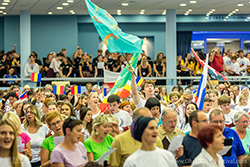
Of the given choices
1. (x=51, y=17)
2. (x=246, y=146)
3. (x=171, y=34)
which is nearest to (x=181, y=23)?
(x=171, y=34)

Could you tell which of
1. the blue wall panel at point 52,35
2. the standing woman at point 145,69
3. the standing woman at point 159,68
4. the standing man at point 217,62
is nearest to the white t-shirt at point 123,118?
the standing woman at point 145,69

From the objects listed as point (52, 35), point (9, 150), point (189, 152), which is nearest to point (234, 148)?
point (189, 152)

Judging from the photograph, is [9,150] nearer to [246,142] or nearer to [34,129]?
[34,129]

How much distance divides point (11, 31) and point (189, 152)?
19.3 metres

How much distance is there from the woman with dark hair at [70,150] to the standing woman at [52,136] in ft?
2.28

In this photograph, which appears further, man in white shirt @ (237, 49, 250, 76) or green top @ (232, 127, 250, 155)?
man in white shirt @ (237, 49, 250, 76)

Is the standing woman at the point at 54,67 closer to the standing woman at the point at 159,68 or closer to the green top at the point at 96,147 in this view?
the standing woman at the point at 159,68

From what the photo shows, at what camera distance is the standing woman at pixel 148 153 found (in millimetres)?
3682

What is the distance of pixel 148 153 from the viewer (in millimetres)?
3730

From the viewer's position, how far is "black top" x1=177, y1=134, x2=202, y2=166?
466 cm

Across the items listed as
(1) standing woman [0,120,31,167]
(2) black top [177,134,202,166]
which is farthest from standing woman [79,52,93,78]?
(1) standing woman [0,120,31,167]

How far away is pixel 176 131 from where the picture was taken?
5285mm

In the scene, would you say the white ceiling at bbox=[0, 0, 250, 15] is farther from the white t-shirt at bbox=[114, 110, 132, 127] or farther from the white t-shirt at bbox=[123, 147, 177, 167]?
the white t-shirt at bbox=[123, 147, 177, 167]

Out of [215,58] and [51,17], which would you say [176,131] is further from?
[51,17]
